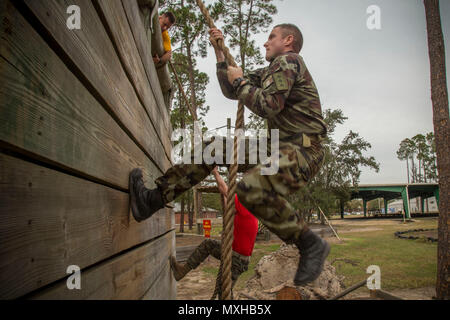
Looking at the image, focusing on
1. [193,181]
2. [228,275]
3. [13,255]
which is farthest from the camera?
[193,181]

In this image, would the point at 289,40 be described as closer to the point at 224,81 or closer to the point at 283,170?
the point at 224,81

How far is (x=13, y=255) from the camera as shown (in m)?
0.69

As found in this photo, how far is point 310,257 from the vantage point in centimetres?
184

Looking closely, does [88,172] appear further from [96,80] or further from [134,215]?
[134,215]

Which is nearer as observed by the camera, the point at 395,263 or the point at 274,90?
the point at 274,90

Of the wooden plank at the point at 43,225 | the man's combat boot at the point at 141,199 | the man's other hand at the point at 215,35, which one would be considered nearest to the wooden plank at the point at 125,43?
the man's other hand at the point at 215,35

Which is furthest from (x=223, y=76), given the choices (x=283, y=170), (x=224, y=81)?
(x=283, y=170)

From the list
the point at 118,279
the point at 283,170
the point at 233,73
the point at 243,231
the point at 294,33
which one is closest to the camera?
the point at 118,279

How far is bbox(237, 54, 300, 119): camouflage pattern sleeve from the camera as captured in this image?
187 centimetres

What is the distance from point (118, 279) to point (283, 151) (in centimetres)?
119

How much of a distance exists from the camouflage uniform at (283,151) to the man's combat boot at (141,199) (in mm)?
79

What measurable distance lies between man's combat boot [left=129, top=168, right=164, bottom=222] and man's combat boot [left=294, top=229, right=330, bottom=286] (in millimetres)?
961
